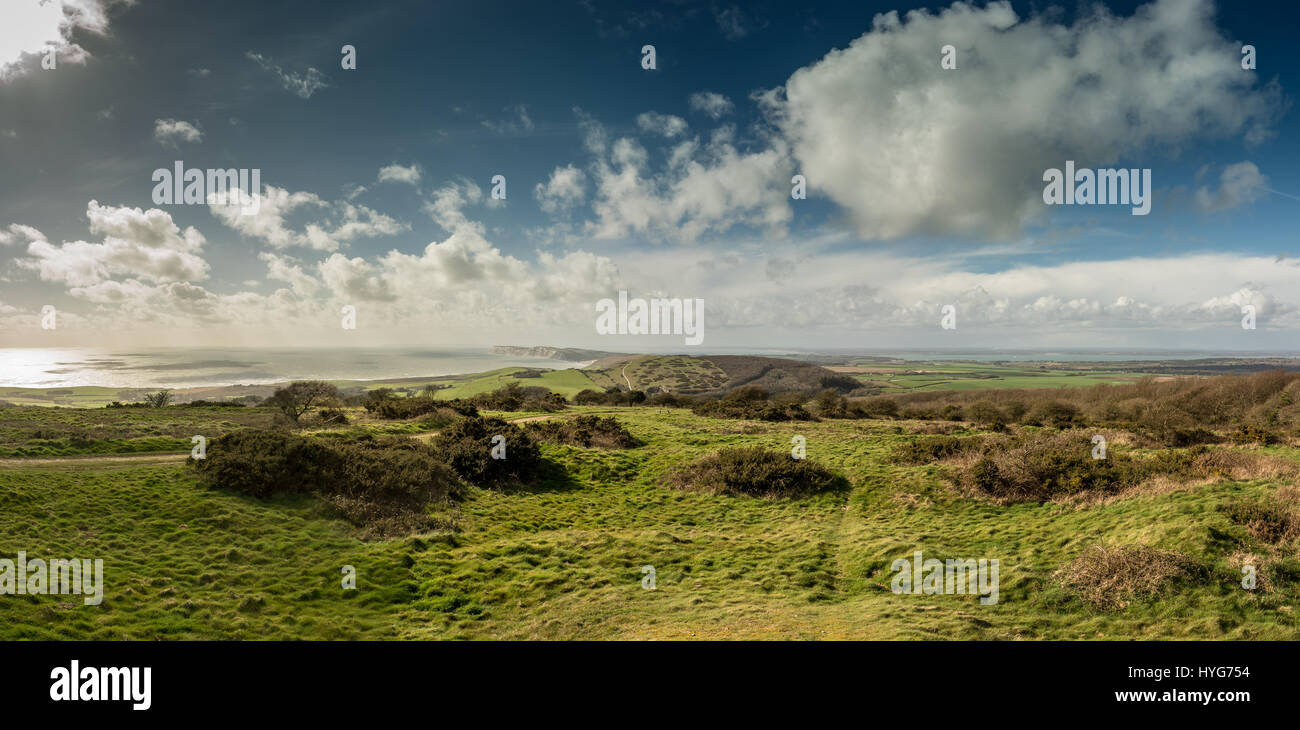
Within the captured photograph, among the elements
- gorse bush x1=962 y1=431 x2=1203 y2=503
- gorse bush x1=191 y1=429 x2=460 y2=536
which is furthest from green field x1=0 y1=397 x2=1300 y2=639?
gorse bush x1=962 y1=431 x2=1203 y2=503

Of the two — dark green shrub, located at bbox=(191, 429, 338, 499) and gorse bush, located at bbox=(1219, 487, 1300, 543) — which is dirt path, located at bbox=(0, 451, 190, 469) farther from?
Result: gorse bush, located at bbox=(1219, 487, 1300, 543)

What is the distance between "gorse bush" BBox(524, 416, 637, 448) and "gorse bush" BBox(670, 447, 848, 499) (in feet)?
26.5

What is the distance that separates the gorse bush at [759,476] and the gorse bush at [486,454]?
27.9 ft

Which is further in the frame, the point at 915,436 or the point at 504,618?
the point at 915,436

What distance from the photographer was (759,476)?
24.9 metres

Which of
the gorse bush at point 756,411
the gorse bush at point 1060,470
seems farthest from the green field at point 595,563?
the gorse bush at point 756,411

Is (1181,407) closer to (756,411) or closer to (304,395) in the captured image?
(756,411)

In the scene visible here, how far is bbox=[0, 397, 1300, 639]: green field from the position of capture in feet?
33.6

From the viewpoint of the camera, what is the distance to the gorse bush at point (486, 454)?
25.4m

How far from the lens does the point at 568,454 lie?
1198 inches

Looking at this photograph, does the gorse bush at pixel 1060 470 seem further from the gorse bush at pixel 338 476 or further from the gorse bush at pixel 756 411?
the gorse bush at pixel 338 476
